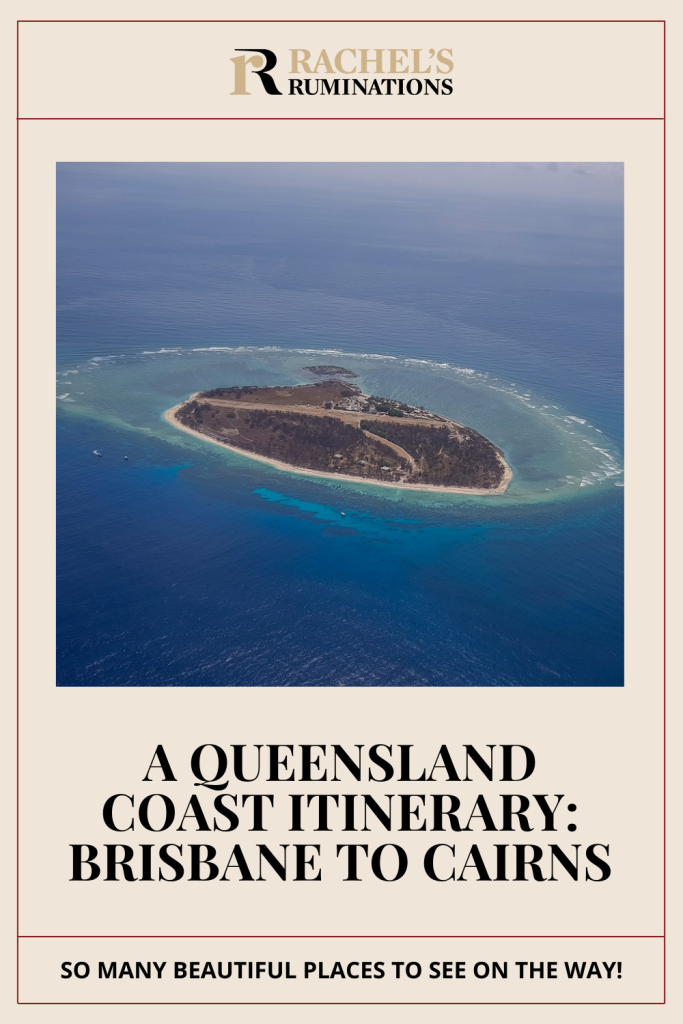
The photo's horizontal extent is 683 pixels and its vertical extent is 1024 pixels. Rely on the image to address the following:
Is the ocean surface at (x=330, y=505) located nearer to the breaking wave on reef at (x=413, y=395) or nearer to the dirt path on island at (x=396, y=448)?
the breaking wave on reef at (x=413, y=395)

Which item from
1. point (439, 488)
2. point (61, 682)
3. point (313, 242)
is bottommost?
point (61, 682)

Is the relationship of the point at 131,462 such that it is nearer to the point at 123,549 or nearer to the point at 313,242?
the point at 123,549

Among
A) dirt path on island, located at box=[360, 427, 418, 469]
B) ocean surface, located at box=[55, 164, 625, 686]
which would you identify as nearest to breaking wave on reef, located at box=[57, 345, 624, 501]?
ocean surface, located at box=[55, 164, 625, 686]

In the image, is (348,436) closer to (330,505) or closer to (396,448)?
(396,448)

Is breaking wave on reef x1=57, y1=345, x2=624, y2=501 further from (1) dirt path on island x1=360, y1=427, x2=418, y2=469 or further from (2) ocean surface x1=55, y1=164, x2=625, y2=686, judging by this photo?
(1) dirt path on island x1=360, y1=427, x2=418, y2=469

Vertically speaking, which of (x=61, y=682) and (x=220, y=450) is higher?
(x=220, y=450)

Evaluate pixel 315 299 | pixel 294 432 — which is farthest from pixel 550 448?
pixel 315 299
